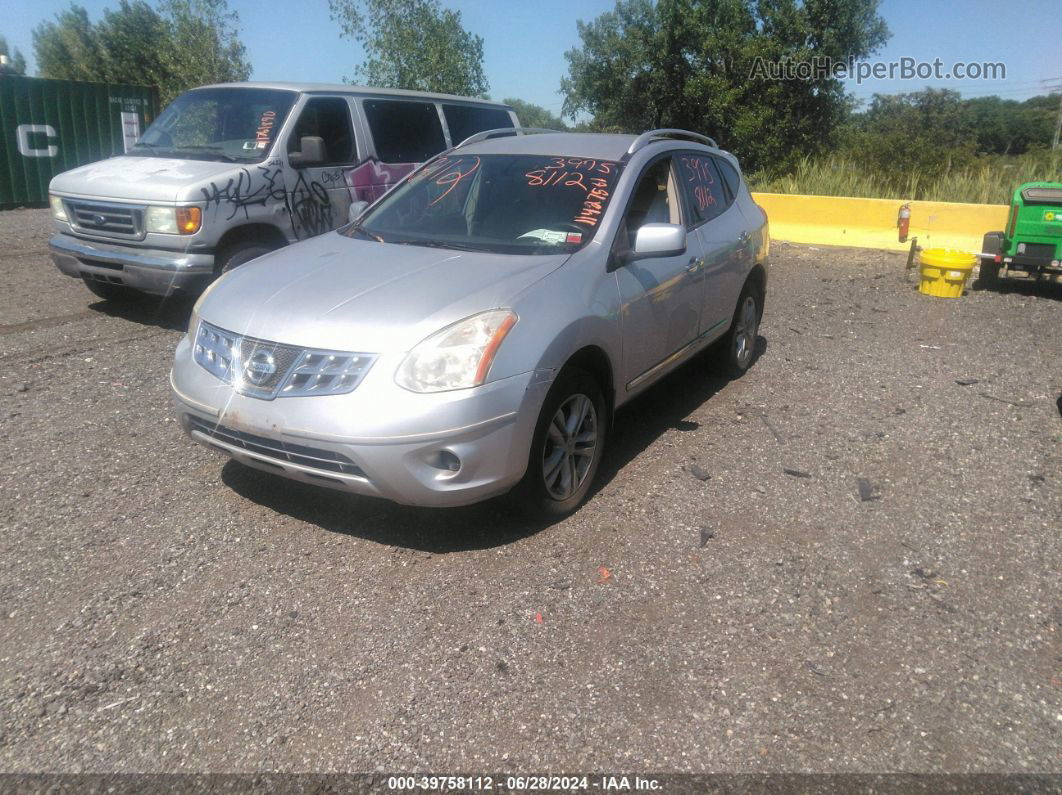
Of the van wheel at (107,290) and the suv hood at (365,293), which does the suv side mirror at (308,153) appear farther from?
the suv hood at (365,293)

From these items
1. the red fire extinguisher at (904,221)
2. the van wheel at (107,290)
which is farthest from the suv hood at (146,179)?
the red fire extinguisher at (904,221)

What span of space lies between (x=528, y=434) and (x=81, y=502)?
229 centimetres

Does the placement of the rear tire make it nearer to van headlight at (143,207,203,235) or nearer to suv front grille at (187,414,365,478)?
van headlight at (143,207,203,235)

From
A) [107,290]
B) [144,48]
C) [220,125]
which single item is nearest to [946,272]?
[220,125]

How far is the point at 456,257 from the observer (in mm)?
4340

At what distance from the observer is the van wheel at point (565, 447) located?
12.6ft

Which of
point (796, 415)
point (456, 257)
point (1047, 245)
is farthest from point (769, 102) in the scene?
point (456, 257)

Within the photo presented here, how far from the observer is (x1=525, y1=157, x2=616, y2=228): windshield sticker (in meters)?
4.59

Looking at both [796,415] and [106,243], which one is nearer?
[796,415]

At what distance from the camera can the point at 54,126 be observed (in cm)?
1628

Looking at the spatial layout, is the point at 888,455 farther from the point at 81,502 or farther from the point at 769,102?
the point at 769,102

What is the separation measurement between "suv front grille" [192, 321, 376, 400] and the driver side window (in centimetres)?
180

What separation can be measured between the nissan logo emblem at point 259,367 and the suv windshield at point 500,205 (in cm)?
128

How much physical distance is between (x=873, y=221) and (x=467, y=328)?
10.7 m
